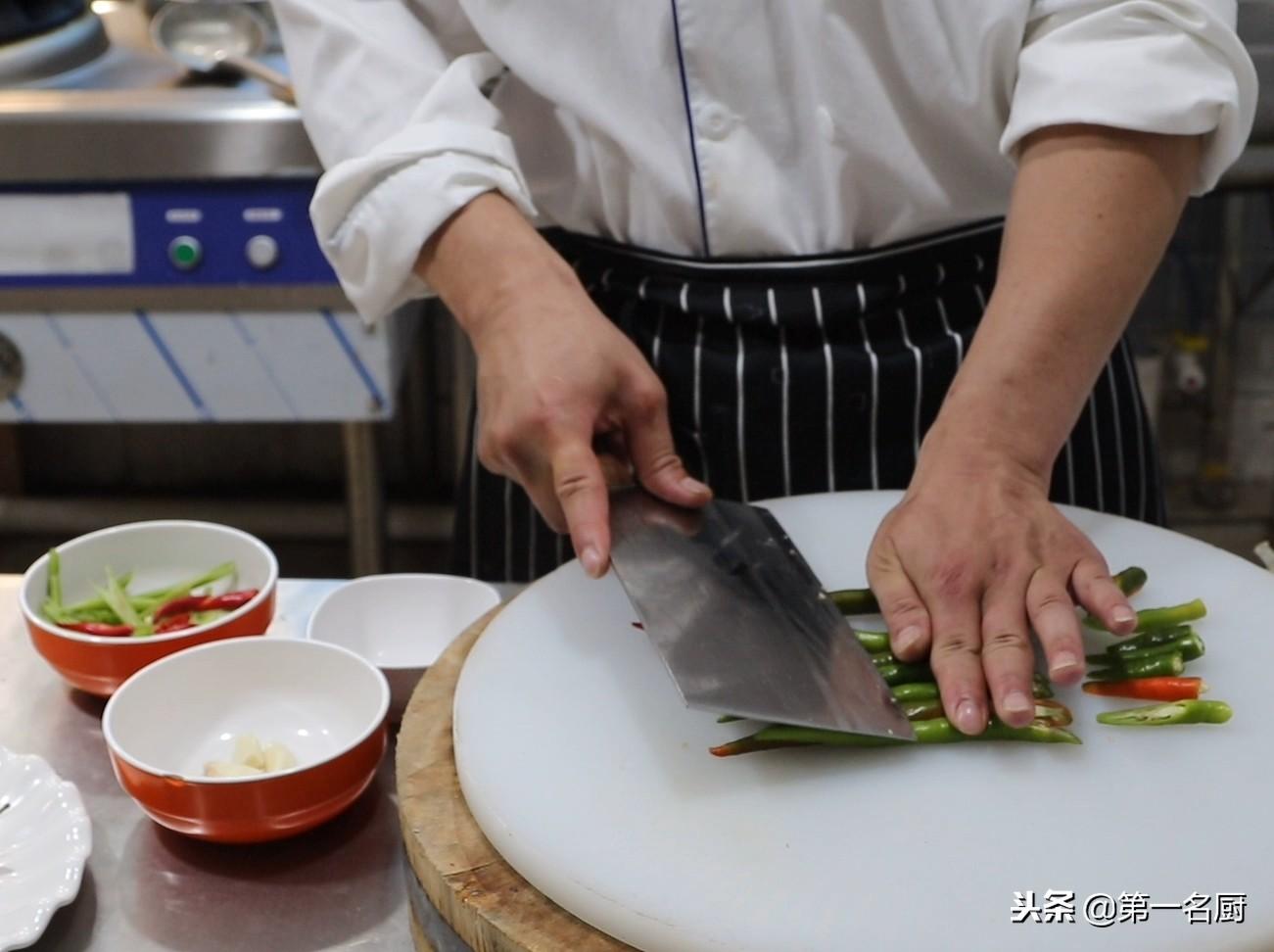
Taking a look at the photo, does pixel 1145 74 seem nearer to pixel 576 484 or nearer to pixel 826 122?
pixel 826 122

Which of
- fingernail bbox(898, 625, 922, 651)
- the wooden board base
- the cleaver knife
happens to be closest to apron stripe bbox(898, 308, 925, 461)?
the cleaver knife

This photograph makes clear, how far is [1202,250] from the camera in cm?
245

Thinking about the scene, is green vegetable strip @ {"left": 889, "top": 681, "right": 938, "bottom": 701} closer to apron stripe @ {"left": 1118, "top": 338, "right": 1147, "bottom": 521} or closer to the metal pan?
apron stripe @ {"left": 1118, "top": 338, "right": 1147, "bottom": 521}

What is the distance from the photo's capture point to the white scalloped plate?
29.8 inches

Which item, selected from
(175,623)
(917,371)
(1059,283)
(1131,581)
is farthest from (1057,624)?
(175,623)

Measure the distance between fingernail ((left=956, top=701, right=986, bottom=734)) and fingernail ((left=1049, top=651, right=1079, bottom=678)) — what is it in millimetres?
50

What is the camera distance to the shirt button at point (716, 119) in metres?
1.12

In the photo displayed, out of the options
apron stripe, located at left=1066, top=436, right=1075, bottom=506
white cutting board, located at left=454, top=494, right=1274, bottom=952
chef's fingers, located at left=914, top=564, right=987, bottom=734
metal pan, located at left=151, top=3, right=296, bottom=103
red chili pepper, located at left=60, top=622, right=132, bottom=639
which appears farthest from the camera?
metal pan, located at left=151, top=3, right=296, bottom=103

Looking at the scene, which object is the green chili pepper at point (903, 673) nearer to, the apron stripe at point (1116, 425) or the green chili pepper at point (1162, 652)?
the green chili pepper at point (1162, 652)

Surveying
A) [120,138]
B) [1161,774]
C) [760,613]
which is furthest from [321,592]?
[120,138]

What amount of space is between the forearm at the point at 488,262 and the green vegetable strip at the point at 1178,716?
1.52 feet

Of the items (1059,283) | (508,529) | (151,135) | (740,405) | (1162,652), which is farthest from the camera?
(151,135)

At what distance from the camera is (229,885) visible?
83 centimetres

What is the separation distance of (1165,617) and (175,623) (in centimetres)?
66
